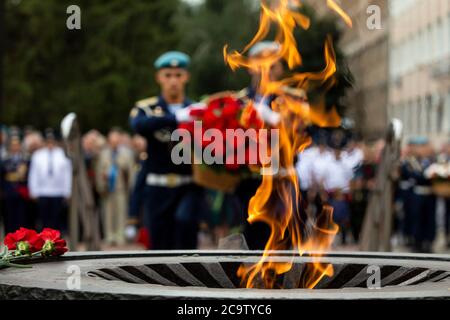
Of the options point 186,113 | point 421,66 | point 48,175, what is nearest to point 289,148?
point 186,113

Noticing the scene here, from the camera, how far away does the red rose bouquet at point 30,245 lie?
5.34 m

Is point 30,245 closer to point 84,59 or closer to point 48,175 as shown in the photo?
point 48,175

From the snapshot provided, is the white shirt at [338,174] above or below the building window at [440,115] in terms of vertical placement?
below

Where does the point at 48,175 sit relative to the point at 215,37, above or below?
below

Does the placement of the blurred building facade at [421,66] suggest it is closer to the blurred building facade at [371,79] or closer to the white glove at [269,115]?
the blurred building facade at [371,79]

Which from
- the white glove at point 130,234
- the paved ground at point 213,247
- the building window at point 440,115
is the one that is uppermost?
the building window at point 440,115

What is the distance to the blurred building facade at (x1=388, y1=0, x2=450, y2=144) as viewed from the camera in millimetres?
44750

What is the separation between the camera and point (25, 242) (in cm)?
542

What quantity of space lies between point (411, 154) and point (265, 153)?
40.9 ft

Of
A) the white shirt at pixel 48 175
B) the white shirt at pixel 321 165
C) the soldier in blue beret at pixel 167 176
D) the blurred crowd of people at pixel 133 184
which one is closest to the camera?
the soldier in blue beret at pixel 167 176

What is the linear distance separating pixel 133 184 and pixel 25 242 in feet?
39.8

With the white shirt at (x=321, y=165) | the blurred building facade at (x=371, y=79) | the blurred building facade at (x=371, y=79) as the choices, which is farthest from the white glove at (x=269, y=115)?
the blurred building facade at (x=371, y=79)

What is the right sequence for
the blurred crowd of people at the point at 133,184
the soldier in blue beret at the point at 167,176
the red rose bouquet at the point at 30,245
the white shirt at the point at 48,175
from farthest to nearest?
the blurred crowd of people at the point at 133,184 < the white shirt at the point at 48,175 < the soldier in blue beret at the point at 167,176 < the red rose bouquet at the point at 30,245

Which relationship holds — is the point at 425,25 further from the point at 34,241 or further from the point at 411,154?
the point at 34,241
